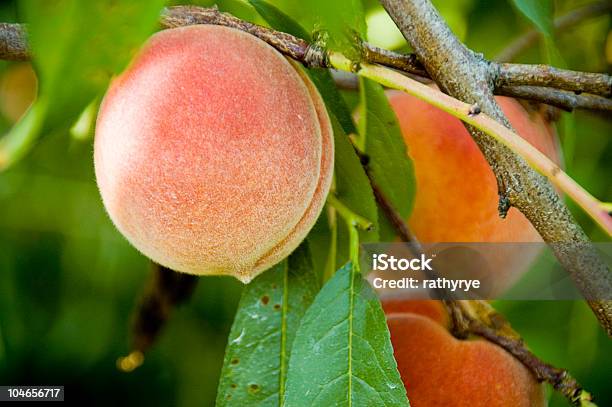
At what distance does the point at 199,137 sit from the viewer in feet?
2.16

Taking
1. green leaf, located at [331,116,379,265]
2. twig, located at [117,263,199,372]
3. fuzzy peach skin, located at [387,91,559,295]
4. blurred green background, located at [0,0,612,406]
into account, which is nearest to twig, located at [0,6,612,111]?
green leaf, located at [331,116,379,265]

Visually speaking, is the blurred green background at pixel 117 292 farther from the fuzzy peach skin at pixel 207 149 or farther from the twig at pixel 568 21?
the fuzzy peach skin at pixel 207 149

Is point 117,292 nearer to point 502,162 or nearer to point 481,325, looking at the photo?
point 481,325

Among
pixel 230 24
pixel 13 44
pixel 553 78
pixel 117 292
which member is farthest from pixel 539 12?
pixel 117 292

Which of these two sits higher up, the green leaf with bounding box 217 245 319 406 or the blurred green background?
the blurred green background

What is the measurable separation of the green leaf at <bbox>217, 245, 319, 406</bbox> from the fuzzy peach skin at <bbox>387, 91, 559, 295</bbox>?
0.61 feet

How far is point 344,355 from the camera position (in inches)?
30.7

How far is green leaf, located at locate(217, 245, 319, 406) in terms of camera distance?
2.85ft

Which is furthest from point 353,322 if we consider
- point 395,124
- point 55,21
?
point 55,21

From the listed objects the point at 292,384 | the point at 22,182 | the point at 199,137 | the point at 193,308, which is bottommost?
the point at 292,384

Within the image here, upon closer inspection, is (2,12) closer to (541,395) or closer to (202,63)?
(202,63)

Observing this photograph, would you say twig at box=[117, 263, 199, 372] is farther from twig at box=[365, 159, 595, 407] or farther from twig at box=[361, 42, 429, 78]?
twig at box=[361, 42, 429, 78]

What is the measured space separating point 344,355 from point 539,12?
1.49 feet

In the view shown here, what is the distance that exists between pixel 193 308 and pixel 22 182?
1.33ft
